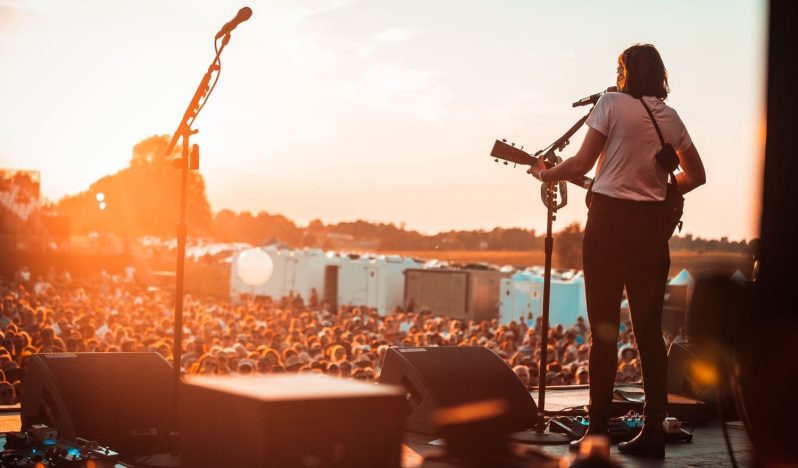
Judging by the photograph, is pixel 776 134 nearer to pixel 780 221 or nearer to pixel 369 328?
pixel 780 221

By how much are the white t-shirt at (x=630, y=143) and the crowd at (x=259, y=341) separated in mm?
2253

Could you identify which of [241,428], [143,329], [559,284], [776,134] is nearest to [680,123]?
[776,134]

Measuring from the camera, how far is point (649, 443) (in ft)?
11.1

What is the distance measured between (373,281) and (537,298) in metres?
8.15

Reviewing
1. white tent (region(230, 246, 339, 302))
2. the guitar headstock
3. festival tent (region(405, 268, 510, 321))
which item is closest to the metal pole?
the guitar headstock

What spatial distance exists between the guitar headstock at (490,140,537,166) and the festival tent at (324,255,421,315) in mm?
27781

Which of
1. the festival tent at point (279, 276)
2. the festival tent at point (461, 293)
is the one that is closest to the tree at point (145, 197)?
the festival tent at point (279, 276)

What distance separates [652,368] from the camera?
3273 millimetres

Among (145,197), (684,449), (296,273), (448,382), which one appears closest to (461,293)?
(296,273)

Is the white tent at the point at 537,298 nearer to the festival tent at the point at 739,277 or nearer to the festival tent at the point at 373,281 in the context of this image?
the festival tent at the point at 373,281

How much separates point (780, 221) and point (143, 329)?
15.3 meters

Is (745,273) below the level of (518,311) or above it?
above

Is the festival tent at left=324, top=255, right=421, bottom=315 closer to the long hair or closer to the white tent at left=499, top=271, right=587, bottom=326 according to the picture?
the white tent at left=499, top=271, right=587, bottom=326

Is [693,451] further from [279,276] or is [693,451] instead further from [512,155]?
[279,276]
